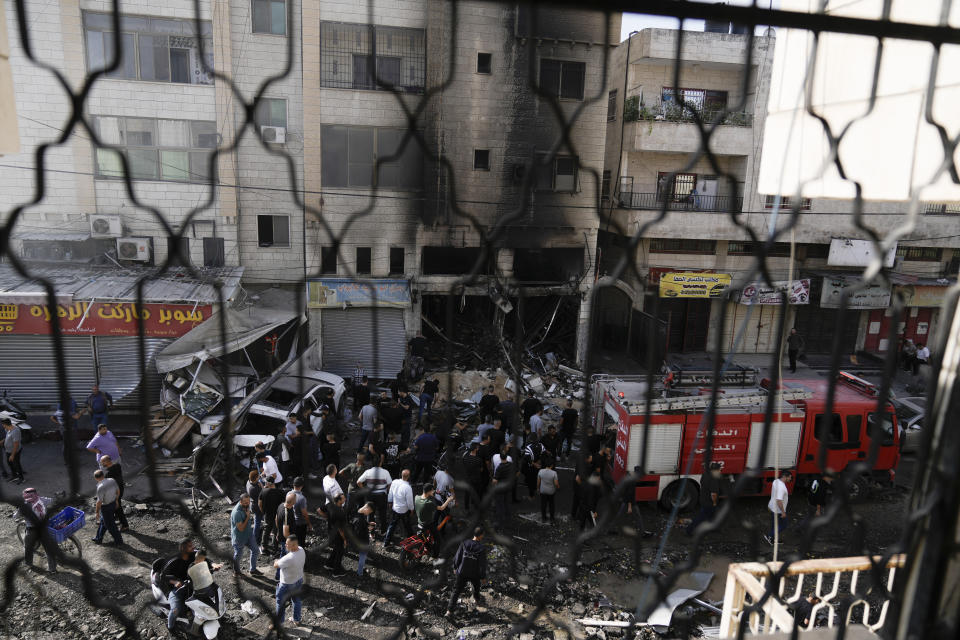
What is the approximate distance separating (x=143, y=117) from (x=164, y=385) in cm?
637

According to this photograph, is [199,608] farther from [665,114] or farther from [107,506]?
[665,114]

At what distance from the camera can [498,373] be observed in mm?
16047

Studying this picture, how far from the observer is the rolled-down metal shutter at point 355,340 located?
52.5 feet

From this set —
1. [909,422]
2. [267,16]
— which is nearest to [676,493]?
[909,422]

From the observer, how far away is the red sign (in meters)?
11.6

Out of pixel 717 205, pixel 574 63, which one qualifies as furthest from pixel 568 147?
pixel 717 205

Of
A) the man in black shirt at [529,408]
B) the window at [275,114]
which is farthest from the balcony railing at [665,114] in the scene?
the man in black shirt at [529,408]

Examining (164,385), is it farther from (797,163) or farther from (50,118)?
(797,163)

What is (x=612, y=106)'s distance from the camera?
1889 centimetres

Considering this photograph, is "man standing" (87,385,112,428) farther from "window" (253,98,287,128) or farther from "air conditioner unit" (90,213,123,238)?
"window" (253,98,287,128)

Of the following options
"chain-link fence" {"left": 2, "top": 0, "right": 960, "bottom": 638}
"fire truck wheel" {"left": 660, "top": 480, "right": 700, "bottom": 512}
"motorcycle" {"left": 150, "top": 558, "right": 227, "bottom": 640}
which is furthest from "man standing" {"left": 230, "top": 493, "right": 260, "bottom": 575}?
"fire truck wheel" {"left": 660, "top": 480, "right": 700, "bottom": 512}

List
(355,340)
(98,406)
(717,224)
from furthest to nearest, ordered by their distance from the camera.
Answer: (717,224) → (355,340) → (98,406)

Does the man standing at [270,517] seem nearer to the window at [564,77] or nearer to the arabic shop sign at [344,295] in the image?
the arabic shop sign at [344,295]

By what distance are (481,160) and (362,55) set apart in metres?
3.53
